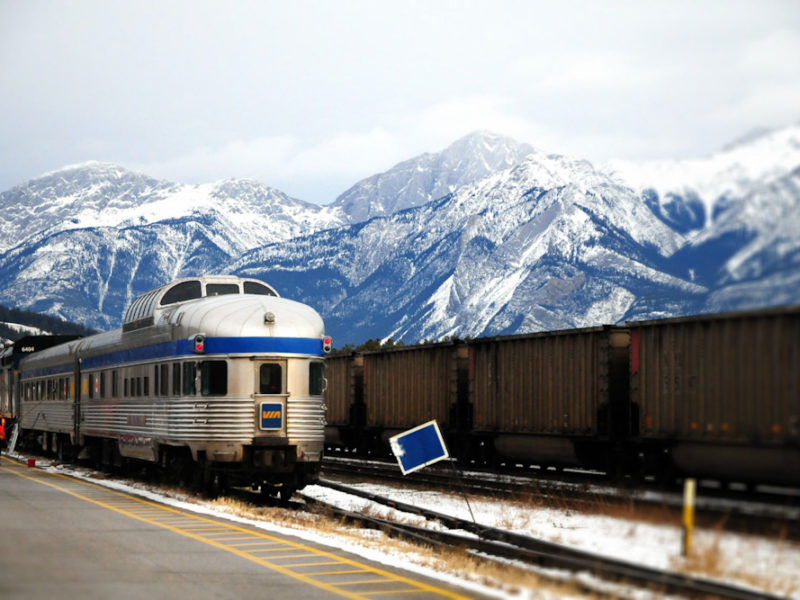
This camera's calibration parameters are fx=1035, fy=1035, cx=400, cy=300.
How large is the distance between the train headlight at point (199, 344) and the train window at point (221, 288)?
3.13 m

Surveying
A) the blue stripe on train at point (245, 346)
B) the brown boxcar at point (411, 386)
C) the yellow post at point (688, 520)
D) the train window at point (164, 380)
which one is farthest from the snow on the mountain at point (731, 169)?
the brown boxcar at point (411, 386)

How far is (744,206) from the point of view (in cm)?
954

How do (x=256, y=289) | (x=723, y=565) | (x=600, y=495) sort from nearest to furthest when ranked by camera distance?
(x=723, y=565) → (x=600, y=495) → (x=256, y=289)

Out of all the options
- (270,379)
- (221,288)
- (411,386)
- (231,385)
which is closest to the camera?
(231,385)

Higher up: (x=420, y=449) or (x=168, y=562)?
(x=420, y=449)

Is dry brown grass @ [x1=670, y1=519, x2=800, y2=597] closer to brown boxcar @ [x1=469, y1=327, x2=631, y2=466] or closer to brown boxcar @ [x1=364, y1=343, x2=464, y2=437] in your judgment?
brown boxcar @ [x1=469, y1=327, x2=631, y2=466]

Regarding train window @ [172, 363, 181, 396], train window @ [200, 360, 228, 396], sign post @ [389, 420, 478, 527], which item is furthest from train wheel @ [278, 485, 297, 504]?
sign post @ [389, 420, 478, 527]

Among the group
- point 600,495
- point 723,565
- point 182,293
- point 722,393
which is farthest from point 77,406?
point 723,565

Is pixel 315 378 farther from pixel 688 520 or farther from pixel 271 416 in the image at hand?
pixel 688 520

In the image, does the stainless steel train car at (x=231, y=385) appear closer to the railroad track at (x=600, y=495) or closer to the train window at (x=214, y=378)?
the train window at (x=214, y=378)

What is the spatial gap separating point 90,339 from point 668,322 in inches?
709

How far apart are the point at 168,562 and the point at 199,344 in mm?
8160

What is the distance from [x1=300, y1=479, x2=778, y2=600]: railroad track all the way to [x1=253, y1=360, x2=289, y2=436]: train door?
1714 millimetres

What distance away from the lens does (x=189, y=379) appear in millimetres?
20641
